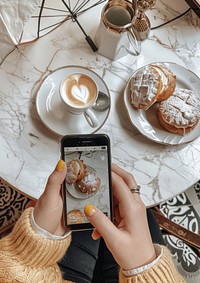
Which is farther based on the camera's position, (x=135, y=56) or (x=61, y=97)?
(x=135, y=56)

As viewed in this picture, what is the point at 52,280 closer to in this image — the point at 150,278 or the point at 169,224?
the point at 150,278

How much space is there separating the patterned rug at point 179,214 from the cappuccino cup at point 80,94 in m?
0.41

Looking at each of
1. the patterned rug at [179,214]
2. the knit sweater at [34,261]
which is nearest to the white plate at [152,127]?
the knit sweater at [34,261]

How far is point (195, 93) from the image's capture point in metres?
0.94

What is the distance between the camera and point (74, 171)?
2.55 ft

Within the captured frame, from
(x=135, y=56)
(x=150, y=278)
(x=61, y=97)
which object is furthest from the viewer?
(x=135, y=56)

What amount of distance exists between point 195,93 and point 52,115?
0.33 meters

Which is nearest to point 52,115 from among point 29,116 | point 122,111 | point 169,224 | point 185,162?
point 29,116

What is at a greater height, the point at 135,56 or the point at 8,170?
the point at 135,56

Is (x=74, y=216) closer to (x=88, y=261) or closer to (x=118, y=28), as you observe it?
(x=88, y=261)

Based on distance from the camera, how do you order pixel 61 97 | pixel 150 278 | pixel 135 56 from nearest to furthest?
pixel 150 278, pixel 61 97, pixel 135 56

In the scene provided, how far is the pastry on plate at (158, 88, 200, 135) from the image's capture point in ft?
2.89

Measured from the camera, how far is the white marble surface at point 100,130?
34.4 inches

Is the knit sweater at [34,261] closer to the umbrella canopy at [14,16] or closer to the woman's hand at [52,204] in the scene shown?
the woman's hand at [52,204]
